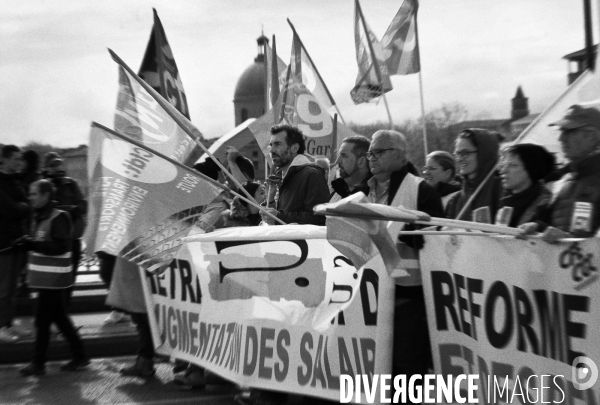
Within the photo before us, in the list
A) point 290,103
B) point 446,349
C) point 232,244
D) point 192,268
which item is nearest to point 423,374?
point 446,349

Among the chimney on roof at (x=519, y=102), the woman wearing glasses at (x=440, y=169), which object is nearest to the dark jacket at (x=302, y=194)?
the woman wearing glasses at (x=440, y=169)

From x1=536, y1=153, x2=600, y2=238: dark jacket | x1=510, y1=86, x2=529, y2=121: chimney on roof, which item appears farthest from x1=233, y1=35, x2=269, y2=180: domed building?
x1=536, y1=153, x2=600, y2=238: dark jacket

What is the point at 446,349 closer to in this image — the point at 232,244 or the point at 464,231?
the point at 464,231

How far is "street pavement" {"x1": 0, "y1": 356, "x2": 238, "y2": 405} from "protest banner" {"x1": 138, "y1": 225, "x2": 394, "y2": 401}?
0.29 meters

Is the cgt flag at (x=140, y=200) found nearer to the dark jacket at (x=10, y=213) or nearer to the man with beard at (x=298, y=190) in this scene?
the man with beard at (x=298, y=190)

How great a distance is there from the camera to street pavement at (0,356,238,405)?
22.1 feet

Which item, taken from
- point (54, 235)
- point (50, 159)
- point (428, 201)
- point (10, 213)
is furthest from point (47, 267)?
point (428, 201)

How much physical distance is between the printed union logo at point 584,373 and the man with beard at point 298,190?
3.25m

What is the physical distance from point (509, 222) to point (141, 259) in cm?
329

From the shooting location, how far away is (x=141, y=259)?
702 cm

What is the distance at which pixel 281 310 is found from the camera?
5.99 meters

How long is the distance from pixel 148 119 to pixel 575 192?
13.4ft

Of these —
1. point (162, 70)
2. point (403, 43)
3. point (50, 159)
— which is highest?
point (403, 43)

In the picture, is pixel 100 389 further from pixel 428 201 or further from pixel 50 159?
pixel 50 159
